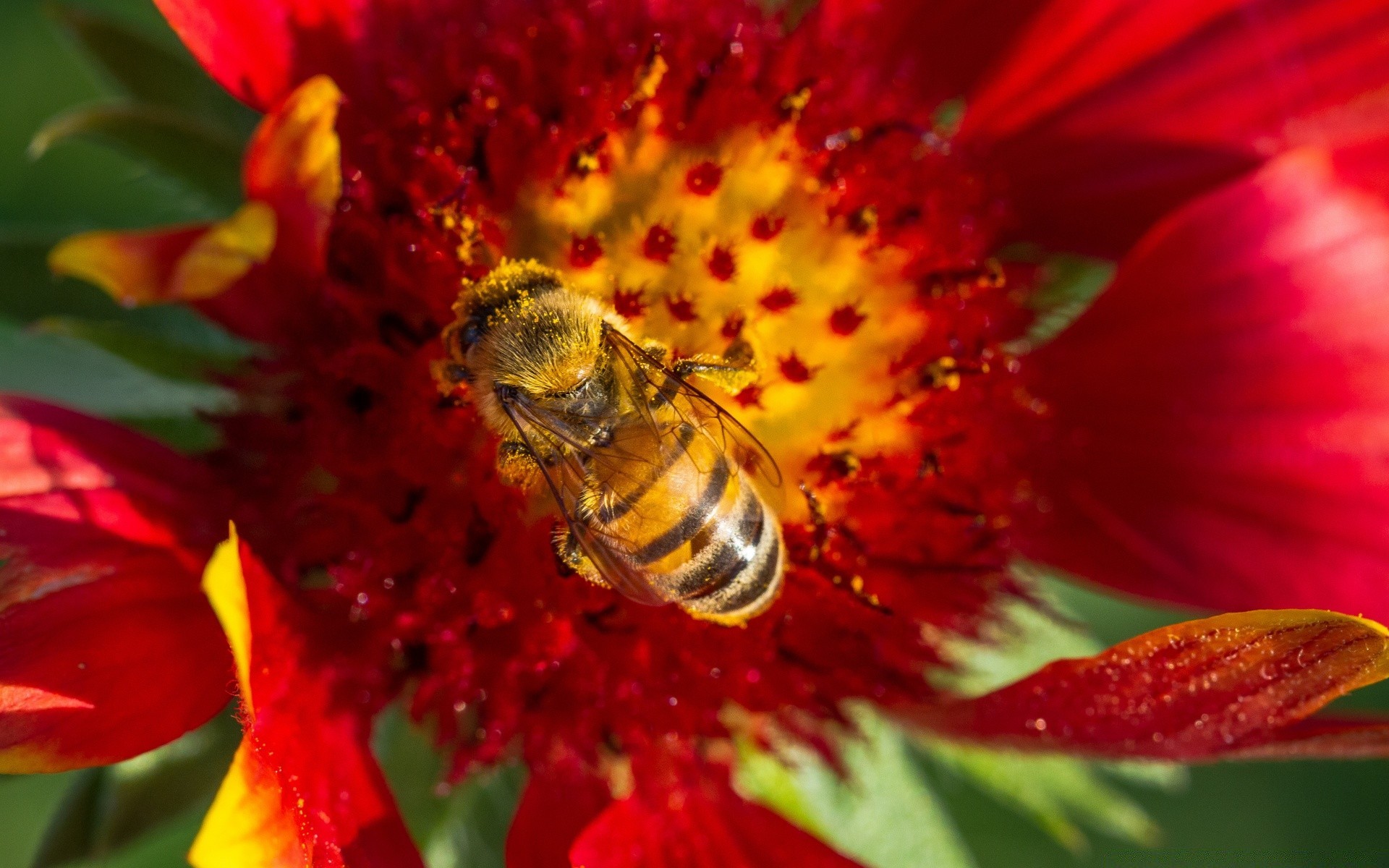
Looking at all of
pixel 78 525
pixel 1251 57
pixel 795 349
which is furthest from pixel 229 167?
pixel 1251 57

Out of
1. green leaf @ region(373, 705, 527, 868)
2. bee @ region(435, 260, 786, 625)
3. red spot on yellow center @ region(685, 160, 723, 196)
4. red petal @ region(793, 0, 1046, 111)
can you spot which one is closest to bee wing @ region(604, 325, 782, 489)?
bee @ region(435, 260, 786, 625)

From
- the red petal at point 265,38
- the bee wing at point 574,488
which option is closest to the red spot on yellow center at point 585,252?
the bee wing at point 574,488

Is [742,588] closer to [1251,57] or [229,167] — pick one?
[229,167]

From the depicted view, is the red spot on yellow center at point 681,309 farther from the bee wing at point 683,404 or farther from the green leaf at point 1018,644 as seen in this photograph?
the green leaf at point 1018,644

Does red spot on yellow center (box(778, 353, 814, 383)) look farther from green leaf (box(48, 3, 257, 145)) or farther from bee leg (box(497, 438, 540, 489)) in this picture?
green leaf (box(48, 3, 257, 145))

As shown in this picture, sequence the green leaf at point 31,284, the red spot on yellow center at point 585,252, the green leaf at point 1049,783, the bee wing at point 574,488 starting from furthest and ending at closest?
the green leaf at point 1049,783 → the green leaf at point 31,284 → the red spot on yellow center at point 585,252 → the bee wing at point 574,488
